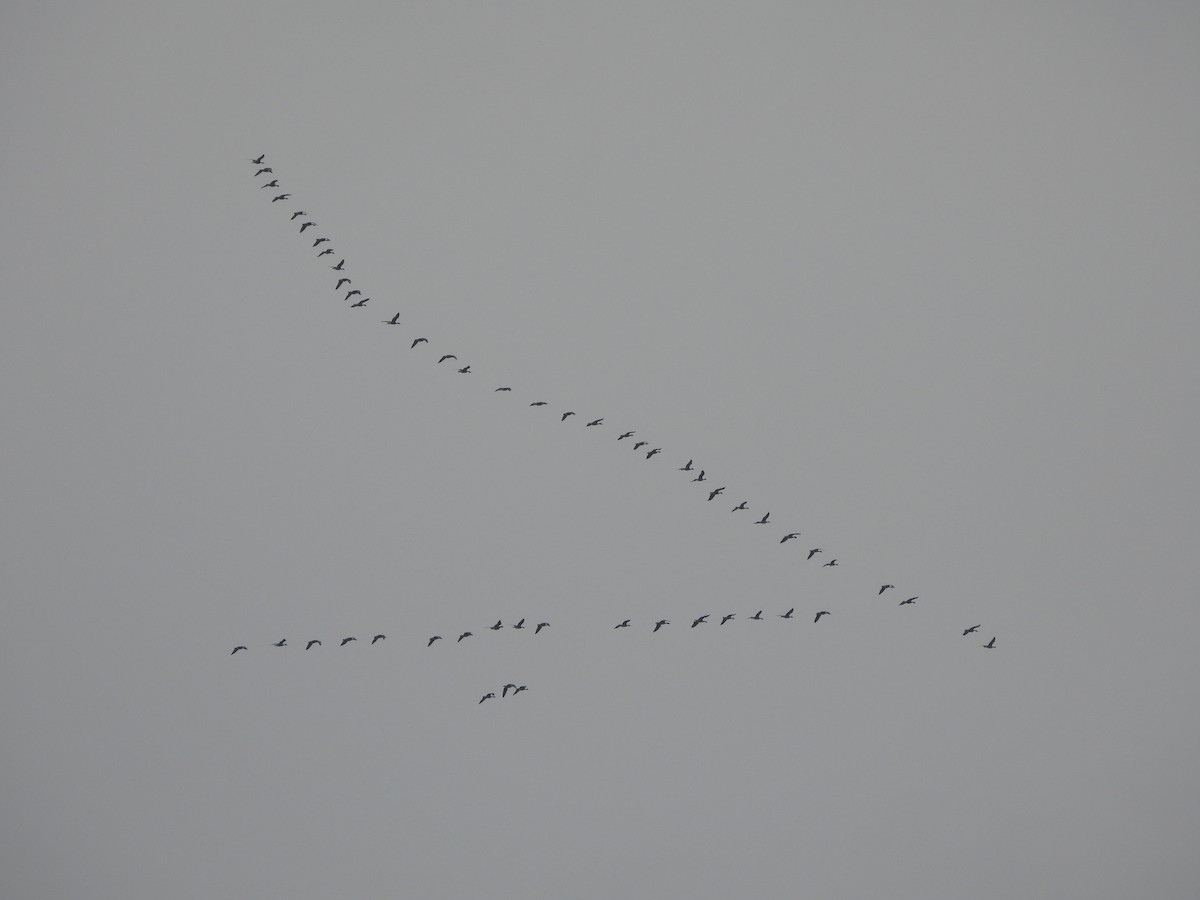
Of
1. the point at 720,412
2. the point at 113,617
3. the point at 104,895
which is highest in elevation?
the point at 720,412

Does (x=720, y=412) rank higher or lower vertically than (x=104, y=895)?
higher

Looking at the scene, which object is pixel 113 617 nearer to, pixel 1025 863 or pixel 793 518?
pixel 793 518

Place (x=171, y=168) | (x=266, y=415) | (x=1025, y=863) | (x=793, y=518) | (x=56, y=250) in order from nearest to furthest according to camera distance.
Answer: (x=1025, y=863) < (x=793, y=518) < (x=266, y=415) < (x=56, y=250) < (x=171, y=168)

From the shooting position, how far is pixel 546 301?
140375 millimetres

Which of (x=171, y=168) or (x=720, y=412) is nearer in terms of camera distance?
(x=720, y=412)

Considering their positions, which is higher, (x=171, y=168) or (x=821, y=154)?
(x=821, y=154)

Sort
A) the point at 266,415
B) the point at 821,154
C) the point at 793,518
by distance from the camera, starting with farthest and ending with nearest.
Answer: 1. the point at 821,154
2. the point at 266,415
3. the point at 793,518

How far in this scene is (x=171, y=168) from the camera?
152125 mm

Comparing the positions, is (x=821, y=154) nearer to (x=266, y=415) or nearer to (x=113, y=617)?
(x=266, y=415)

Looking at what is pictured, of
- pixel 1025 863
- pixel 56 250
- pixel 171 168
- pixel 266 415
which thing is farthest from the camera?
pixel 171 168

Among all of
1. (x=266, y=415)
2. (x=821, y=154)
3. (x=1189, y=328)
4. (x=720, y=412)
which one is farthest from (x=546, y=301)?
(x=1189, y=328)

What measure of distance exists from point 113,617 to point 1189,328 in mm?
109096

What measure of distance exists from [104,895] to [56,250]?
68.2m

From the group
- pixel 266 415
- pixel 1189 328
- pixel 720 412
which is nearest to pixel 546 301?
pixel 720 412
